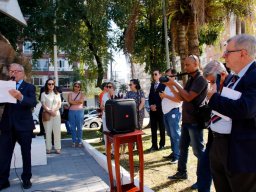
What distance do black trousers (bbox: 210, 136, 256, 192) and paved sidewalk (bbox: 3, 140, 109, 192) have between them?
103 inches

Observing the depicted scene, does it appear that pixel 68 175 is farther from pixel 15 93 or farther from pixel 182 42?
pixel 182 42

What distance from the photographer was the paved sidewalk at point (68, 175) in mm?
5660

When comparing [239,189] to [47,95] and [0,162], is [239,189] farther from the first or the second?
[47,95]

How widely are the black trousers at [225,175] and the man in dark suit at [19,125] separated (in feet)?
10.7

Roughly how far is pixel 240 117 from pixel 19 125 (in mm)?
3760

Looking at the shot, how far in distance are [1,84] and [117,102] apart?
175 cm

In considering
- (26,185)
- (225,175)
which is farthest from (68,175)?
(225,175)

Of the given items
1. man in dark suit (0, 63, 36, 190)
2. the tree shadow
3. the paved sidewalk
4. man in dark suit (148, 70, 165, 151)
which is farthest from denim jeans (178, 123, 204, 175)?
man in dark suit (148, 70, 165, 151)

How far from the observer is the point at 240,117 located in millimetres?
2725

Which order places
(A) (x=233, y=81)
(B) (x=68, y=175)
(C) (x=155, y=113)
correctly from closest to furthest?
1. (A) (x=233, y=81)
2. (B) (x=68, y=175)
3. (C) (x=155, y=113)

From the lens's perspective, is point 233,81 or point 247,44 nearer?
point 247,44

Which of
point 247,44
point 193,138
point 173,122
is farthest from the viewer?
point 173,122

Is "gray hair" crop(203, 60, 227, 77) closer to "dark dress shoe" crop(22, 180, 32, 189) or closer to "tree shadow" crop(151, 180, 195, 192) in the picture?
"tree shadow" crop(151, 180, 195, 192)

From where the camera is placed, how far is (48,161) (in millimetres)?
8062
